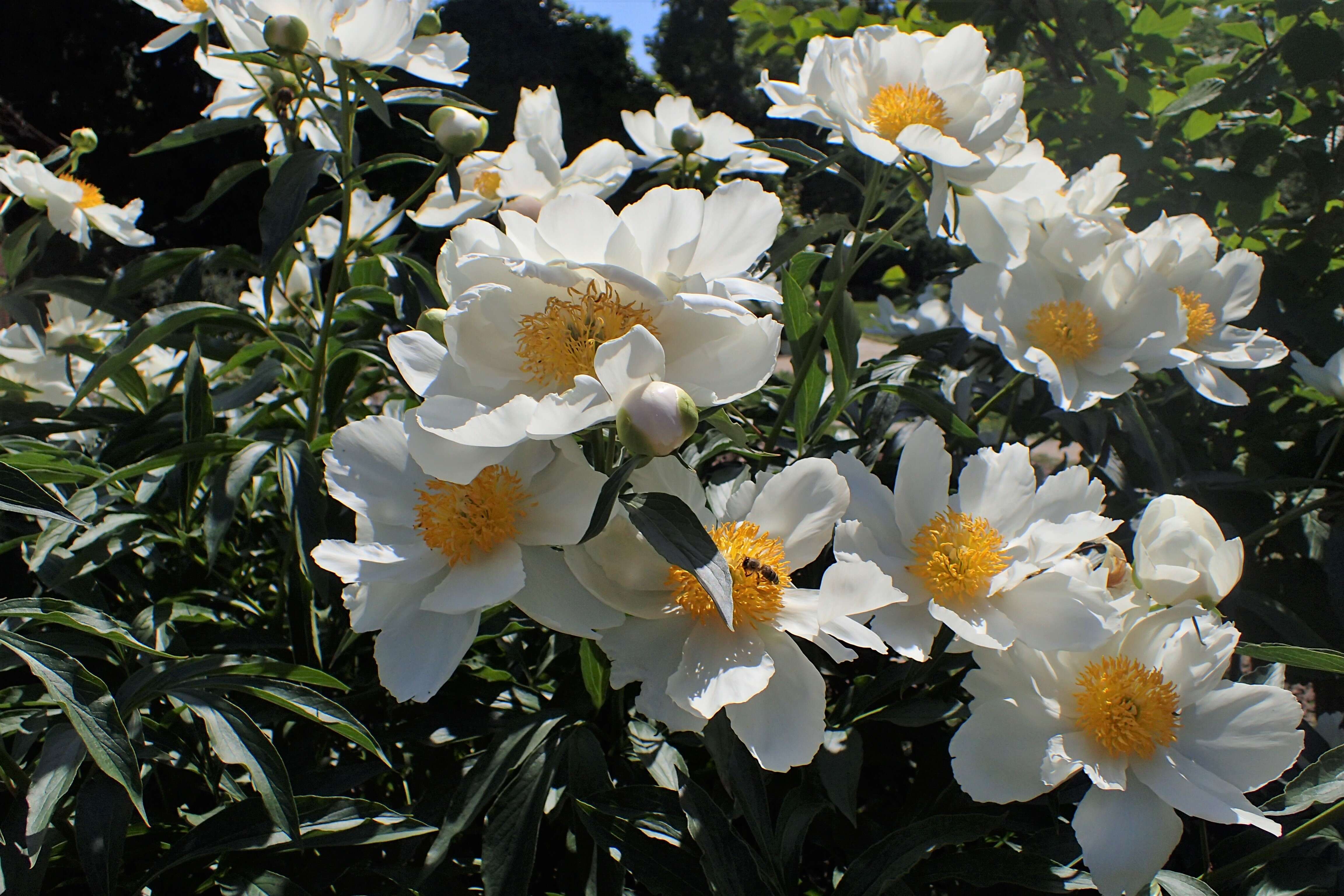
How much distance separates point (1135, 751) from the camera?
80 cm

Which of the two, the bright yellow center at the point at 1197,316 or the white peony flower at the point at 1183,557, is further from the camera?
the bright yellow center at the point at 1197,316

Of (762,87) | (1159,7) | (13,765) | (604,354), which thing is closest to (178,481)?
(13,765)

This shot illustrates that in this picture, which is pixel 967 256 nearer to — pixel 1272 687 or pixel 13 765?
pixel 1272 687

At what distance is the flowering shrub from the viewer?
2.30 feet

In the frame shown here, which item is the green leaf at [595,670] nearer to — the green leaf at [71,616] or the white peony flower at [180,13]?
the green leaf at [71,616]

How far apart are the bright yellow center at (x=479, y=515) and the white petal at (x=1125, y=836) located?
0.55m

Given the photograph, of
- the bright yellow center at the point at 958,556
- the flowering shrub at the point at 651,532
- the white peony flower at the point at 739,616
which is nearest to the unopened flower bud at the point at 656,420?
the flowering shrub at the point at 651,532

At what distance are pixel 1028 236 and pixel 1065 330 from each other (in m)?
0.13

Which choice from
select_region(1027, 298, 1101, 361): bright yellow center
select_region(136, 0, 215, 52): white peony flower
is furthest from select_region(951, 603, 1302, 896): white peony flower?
select_region(136, 0, 215, 52): white peony flower

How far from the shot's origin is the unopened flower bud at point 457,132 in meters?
1.16

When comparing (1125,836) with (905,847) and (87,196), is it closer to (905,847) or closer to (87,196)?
(905,847)

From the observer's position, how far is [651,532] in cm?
65

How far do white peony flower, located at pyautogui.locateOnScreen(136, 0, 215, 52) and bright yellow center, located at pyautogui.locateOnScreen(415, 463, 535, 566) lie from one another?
856 mm

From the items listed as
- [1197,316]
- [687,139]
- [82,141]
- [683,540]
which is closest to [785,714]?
[683,540]
